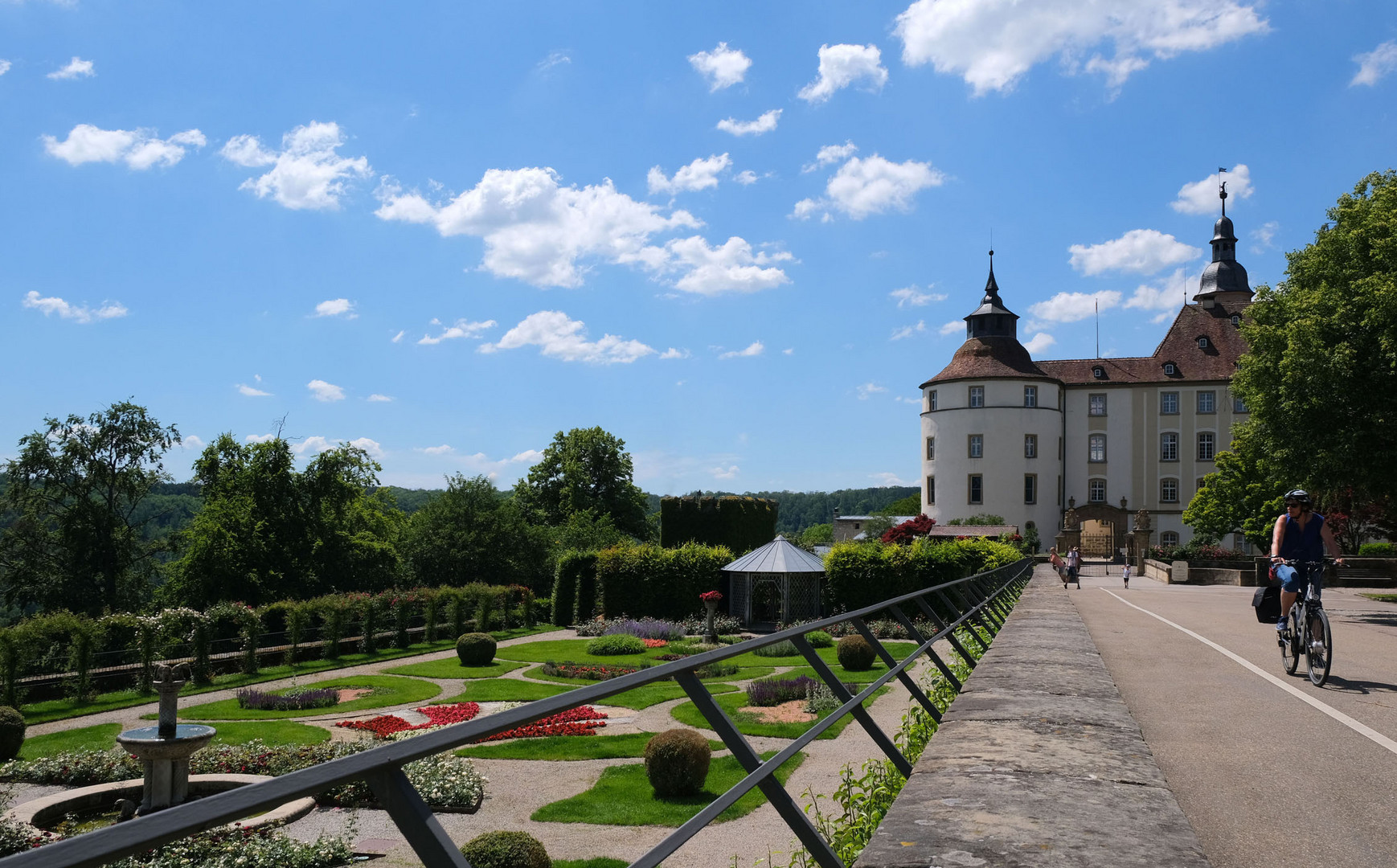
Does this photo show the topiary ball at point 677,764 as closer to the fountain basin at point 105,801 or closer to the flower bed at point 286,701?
the fountain basin at point 105,801

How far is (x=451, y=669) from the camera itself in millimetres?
26625

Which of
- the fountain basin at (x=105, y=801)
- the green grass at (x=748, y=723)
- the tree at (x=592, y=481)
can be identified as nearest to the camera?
the fountain basin at (x=105, y=801)

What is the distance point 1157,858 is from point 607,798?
9.03 metres

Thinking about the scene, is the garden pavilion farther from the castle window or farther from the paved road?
the castle window

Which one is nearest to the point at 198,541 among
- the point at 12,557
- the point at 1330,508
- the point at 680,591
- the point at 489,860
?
the point at 12,557

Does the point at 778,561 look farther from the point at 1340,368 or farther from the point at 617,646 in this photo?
the point at 1340,368

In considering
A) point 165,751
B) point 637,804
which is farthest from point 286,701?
point 637,804

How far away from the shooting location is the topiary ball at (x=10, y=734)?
617 inches

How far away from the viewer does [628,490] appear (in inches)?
3164

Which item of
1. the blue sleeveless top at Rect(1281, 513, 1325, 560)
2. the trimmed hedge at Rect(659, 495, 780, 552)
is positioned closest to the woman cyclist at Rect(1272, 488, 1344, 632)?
the blue sleeveless top at Rect(1281, 513, 1325, 560)

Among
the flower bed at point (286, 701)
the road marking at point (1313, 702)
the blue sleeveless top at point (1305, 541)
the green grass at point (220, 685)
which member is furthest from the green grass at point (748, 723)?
the green grass at point (220, 685)

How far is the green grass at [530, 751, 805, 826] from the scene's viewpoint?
10289 millimetres

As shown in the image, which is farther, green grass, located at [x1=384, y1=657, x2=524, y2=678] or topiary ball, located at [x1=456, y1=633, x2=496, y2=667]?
topiary ball, located at [x1=456, y1=633, x2=496, y2=667]

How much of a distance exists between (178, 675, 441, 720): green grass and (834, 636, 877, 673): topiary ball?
9466mm
